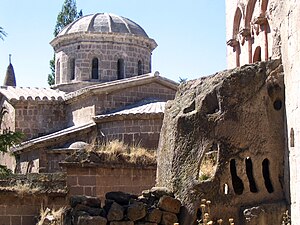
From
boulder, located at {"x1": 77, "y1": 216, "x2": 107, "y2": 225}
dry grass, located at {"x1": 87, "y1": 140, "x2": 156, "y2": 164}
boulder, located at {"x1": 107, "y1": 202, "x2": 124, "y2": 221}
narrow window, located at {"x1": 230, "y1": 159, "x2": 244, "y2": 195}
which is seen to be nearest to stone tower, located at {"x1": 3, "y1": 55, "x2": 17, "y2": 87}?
dry grass, located at {"x1": 87, "y1": 140, "x2": 156, "y2": 164}

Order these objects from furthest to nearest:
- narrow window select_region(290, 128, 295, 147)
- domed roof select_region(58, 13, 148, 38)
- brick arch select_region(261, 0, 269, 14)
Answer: domed roof select_region(58, 13, 148, 38) → brick arch select_region(261, 0, 269, 14) → narrow window select_region(290, 128, 295, 147)

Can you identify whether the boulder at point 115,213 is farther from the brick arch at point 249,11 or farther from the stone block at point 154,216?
the brick arch at point 249,11

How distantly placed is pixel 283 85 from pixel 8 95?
14.6 meters

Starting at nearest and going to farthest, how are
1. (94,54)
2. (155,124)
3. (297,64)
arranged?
(297,64) → (155,124) → (94,54)

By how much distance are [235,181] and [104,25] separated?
52.9ft

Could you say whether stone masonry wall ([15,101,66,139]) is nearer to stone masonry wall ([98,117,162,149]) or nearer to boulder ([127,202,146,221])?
stone masonry wall ([98,117,162,149])

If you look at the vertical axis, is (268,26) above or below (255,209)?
above

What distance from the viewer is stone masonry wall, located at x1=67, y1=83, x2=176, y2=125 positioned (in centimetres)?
1919

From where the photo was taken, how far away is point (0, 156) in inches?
858

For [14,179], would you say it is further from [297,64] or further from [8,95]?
[8,95]

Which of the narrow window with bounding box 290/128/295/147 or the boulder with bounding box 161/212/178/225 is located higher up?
the narrow window with bounding box 290/128/295/147

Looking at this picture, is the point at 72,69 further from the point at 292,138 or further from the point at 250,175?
the point at 292,138

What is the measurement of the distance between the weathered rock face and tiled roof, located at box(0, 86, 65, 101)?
526 inches

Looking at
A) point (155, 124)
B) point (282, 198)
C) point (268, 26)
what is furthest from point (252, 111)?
point (155, 124)
